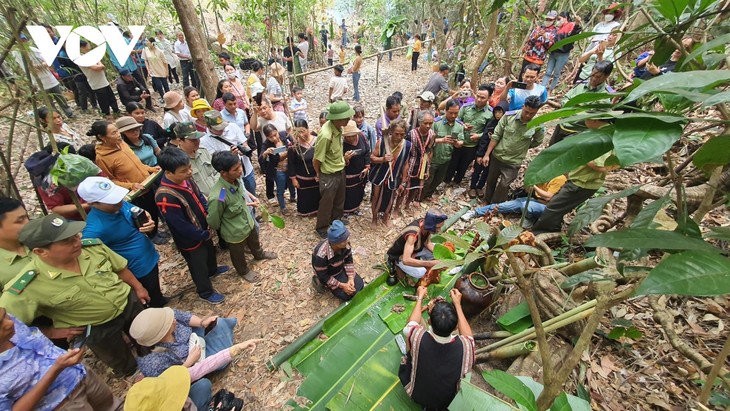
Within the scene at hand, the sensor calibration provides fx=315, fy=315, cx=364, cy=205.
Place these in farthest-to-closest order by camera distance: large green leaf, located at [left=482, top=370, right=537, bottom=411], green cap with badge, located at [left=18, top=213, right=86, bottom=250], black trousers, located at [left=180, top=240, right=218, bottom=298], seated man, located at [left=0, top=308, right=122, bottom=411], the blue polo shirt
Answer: black trousers, located at [left=180, top=240, right=218, bottom=298] → the blue polo shirt → green cap with badge, located at [left=18, top=213, right=86, bottom=250] → seated man, located at [left=0, top=308, right=122, bottom=411] → large green leaf, located at [left=482, top=370, right=537, bottom=411]

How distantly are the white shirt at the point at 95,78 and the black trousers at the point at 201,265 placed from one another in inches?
273

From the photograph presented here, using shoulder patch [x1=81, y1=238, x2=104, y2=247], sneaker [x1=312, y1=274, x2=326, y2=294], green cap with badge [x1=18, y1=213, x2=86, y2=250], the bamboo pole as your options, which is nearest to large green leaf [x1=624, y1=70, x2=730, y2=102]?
the bamboo pole

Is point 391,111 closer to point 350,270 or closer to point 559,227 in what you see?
point 350,270

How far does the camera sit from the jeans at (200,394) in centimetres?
294

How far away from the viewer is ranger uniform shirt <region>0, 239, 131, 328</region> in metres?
2.50

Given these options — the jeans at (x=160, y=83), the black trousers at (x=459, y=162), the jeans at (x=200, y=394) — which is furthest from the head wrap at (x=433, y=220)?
the jeans at (x=160, y=83)

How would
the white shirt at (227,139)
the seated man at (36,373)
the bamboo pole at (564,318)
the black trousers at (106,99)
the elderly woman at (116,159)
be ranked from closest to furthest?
the seated man at (36,373)
the bamboo pole at (564,318)
the elderly woman at (116,159)
the white shirt at (227,139)
the black trousers at (106,99)

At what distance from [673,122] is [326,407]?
334cm

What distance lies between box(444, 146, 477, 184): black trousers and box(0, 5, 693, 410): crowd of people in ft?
0.12

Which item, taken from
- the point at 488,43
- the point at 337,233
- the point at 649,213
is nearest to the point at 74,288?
the point at 337,233

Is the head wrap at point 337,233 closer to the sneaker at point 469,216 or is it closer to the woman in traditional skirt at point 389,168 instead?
the woman in traditional skirt at point 389,168

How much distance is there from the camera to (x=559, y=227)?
5.43 m

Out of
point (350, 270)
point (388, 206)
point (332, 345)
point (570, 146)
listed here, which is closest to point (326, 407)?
point (332, 345)

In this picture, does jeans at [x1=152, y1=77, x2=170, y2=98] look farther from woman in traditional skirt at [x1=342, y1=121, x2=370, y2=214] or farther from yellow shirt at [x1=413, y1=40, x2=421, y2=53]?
yellow shirt at [x1=413, y1=40, x2=421, y2=53]
